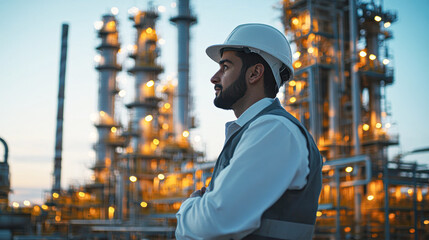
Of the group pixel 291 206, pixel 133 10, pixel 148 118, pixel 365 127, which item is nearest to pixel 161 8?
pixel 133 10

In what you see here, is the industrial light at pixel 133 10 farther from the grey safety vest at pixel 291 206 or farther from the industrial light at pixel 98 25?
the grey safety vest at pixel 291 206

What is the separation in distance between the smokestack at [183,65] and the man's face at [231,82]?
35.9m

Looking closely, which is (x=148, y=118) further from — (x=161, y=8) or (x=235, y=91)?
(x=235, y=91)

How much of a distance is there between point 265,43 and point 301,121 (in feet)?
85.8

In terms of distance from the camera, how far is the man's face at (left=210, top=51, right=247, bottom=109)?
1808 millimetres

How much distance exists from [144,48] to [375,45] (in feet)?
65.3

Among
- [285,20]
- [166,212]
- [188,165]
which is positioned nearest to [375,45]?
[285,20]

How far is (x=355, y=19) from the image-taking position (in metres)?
27.2

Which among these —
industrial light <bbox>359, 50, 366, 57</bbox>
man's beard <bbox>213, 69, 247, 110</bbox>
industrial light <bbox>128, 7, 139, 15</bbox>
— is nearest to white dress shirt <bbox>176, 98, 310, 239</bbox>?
man's beard <bbox>213, 69, 247, 110</bbox>

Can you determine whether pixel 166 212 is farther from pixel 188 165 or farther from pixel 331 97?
pixel 331 97

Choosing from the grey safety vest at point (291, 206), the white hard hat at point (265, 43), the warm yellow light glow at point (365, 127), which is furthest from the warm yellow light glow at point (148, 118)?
the grey safety vest at point (291, 206)

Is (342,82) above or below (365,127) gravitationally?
above

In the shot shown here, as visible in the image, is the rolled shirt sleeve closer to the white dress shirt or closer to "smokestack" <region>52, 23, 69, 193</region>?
the white dress shirt

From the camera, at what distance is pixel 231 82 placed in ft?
5.95
